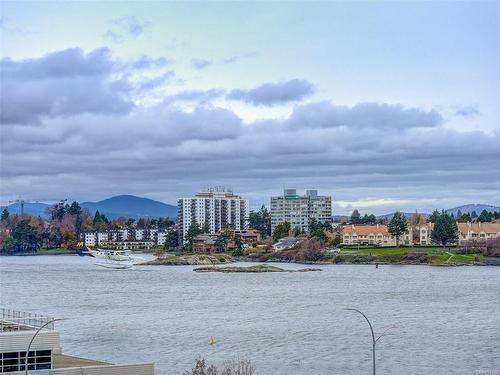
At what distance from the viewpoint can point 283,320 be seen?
70375mm

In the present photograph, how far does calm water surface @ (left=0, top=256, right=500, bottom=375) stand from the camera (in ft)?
166

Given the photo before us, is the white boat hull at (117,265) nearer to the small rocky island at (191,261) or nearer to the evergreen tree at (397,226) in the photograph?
the small rocky island at (191,261)

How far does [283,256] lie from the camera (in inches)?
7662

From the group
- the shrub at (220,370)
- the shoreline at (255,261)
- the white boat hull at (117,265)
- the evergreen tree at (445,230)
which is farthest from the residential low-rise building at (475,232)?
the shrub at (220,370)

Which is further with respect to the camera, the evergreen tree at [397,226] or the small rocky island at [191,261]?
the evergreen tree at [397,226]

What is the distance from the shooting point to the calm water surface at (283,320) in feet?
166

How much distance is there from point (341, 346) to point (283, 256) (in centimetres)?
13918

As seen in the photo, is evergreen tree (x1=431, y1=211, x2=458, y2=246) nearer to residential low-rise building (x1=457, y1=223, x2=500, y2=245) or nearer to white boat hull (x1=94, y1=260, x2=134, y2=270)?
residential low-rise building (x1=457, y1=223, x2=500, y2=245)

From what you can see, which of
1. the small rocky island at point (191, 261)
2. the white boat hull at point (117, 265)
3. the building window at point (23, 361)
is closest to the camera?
the building window at point (23, 361)

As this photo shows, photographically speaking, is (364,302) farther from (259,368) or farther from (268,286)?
(259,368)

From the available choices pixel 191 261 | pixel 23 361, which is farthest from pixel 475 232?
pixel 23 361

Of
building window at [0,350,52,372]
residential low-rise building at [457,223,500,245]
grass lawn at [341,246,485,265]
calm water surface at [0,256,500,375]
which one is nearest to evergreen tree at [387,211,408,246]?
grass lawn at [341,246,485,265]

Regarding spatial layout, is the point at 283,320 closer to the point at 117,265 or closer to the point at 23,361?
the point at 23,361

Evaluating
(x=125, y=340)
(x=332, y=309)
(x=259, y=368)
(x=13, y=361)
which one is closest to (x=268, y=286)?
(x=332, y=309)
